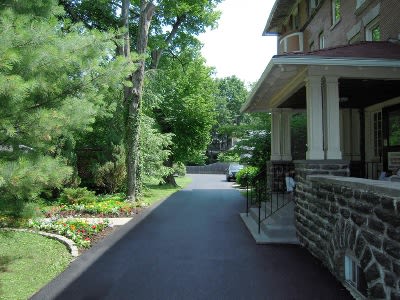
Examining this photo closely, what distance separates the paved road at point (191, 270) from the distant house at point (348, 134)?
54cm

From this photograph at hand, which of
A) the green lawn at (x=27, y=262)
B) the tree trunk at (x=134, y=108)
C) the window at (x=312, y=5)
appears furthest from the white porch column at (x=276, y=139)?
the green lawn at (x=27, y=262)

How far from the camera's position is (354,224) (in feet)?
15.6

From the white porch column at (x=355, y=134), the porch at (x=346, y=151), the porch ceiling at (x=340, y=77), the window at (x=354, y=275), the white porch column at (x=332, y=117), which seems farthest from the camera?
the white porch column at (x=355, y=134)

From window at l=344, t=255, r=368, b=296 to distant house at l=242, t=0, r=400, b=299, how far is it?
0.04 ft

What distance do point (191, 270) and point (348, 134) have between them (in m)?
8.09

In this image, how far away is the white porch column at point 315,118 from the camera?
24.5ft

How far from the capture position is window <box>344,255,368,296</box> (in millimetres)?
5094

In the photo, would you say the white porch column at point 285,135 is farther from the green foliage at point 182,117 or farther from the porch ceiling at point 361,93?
the green foliage at point 182,117

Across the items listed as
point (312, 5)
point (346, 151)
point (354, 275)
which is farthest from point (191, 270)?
point (312, 5)

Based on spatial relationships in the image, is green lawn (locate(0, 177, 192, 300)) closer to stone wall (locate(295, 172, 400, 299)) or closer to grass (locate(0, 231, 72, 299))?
grass (locate(0, 231, 72, 299))

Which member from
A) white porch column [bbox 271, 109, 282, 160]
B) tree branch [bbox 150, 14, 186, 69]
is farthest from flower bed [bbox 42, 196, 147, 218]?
tree branch [bbox 150, 14, 186, 69]

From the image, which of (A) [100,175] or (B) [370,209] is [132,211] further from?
(B) [370,209]

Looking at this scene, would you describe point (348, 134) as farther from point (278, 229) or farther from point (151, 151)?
point (151, 151)

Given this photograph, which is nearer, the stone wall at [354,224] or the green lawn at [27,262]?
the stone wall at [354,224]
